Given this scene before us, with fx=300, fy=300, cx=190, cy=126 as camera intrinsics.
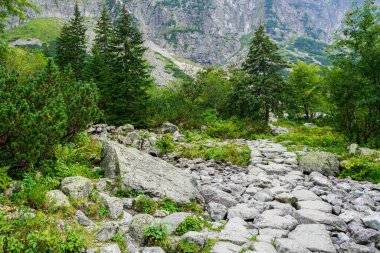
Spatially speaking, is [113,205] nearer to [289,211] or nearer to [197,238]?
[197,238]

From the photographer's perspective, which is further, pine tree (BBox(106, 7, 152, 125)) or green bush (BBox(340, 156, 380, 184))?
pine tree (BBox(106, 7, 152, 125))

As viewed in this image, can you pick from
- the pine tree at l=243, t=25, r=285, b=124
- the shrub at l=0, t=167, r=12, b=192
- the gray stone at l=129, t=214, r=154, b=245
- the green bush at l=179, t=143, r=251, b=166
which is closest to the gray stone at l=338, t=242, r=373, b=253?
the gray stone at l=129, t=214, r=154, b=245

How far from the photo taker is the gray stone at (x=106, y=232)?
192 inches

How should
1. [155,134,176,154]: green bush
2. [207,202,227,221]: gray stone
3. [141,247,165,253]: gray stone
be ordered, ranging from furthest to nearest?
[155,134,176,154]: green bush → [207,202,227,221]: gray stone → [141,247,165,253]: gray stone

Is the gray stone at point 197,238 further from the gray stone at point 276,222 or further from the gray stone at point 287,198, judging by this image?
the gray stone at point 287,198

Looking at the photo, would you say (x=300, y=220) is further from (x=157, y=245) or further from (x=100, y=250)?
(x=100, y=250)

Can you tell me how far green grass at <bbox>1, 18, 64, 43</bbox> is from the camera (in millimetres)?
163163

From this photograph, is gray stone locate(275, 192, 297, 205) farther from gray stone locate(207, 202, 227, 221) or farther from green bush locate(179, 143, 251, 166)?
green bush locate(179, 143, 251, 166)

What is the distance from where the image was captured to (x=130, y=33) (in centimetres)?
2378

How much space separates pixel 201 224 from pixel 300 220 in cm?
238

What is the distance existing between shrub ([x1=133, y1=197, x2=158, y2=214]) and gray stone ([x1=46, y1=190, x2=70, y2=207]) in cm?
146

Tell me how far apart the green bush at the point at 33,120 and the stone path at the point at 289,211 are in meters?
3.99

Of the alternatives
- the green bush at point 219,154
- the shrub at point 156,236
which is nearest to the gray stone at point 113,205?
the shrub at point 156,236

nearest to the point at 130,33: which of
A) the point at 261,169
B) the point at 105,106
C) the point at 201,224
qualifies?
the point at 105,106
